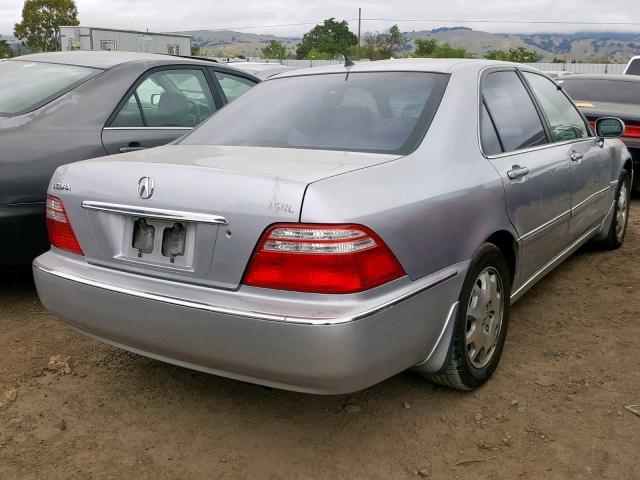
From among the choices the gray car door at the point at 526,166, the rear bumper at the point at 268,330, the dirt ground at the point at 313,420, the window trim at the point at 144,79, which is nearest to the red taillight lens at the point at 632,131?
the gray car door at the point at 526,166

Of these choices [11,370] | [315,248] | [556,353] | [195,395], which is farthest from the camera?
[556,353]

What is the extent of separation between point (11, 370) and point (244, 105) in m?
1.75

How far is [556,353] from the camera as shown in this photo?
11.5 ft

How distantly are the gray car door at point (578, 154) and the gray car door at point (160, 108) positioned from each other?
2.24 m

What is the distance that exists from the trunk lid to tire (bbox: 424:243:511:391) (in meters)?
0.66

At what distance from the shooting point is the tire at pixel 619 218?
528 centimetres

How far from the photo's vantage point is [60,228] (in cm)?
285

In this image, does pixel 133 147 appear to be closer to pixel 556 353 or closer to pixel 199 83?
pixel 199 83

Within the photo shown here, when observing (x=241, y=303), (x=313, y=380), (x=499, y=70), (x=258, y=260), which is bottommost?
(x=313, y=380)

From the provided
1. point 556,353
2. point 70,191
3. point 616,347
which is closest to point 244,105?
point 70,191

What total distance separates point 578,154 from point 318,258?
2.52 metres

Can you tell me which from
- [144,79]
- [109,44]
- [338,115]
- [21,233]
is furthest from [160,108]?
[109,44]

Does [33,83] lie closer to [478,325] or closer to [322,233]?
[322,233]

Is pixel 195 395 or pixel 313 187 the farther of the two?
pixel 195 395
